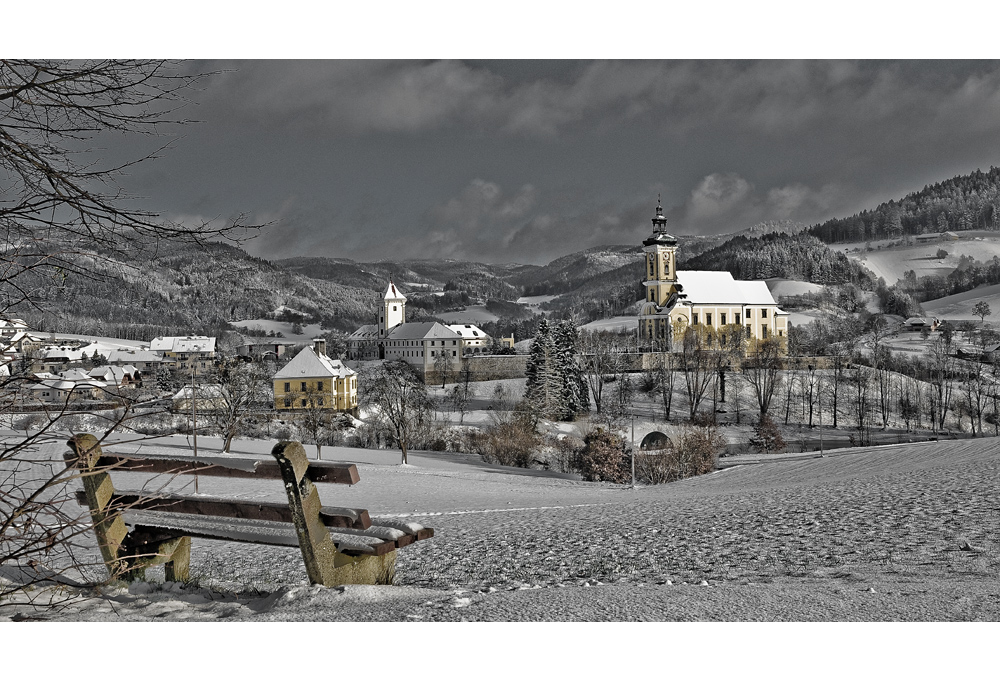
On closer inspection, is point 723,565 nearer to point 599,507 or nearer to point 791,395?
point 599,507

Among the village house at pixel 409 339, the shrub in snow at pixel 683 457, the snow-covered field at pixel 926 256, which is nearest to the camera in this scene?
the snow-covered field at pixel 926 256

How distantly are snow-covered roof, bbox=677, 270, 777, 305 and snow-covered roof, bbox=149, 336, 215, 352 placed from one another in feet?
23.4

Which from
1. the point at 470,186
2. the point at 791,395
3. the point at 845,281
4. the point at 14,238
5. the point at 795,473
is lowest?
the point at 795,473

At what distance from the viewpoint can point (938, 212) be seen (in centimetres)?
793

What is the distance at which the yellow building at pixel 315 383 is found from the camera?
12070mm

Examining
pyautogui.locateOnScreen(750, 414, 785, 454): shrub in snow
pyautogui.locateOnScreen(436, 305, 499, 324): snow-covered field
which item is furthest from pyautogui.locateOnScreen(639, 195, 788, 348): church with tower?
pyautogui.locateOnScreen(436, 305, 499, 324): snow-covered field

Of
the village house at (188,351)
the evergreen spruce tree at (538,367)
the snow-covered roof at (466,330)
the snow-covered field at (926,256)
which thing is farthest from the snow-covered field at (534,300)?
the village house at (188,351)

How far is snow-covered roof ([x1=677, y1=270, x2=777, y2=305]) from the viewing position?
→ 11.0 metres

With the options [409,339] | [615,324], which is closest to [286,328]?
[409,339]

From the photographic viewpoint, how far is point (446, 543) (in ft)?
14.4

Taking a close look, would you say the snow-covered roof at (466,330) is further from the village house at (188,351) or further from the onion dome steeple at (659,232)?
the village house at (188,351)

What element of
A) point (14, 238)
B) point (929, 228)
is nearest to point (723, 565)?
point (14, 238)

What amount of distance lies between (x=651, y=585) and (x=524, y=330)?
1349 centimetres

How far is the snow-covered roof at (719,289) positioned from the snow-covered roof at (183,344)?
23.4 ft
